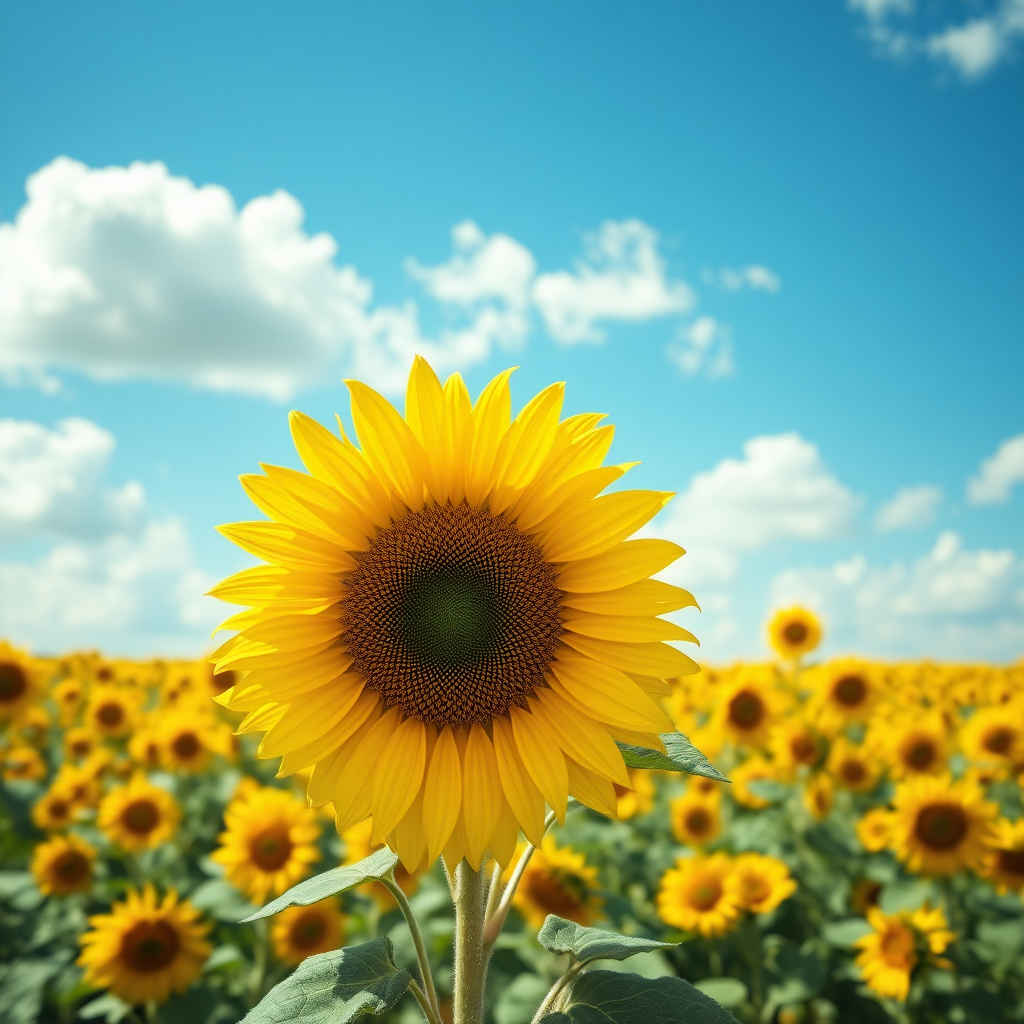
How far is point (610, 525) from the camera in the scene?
2076mm

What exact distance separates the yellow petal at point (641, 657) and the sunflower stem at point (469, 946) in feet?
1.94

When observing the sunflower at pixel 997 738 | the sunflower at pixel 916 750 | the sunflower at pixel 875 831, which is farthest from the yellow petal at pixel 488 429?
the sunflower at pixel 997 738

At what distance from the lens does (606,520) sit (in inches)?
81.7

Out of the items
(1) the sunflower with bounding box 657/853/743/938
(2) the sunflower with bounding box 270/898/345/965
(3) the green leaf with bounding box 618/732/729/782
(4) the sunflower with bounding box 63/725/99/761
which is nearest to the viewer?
(3) the green leaf with bounding box 618/732/729/782

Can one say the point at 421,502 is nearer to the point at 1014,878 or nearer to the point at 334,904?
the point at 334,904

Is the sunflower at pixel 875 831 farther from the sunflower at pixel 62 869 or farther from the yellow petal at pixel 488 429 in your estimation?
the sunflower at pixel 62 869

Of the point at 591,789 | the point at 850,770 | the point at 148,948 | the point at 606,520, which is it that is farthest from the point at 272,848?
A: the point at 850,770

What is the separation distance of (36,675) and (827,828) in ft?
29.3

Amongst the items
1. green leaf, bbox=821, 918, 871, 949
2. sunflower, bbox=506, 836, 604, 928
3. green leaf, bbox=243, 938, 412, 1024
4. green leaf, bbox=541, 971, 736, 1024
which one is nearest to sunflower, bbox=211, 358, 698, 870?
green leaf, bbox=243, 938, 412, 1024

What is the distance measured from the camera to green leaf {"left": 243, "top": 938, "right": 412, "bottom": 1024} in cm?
190

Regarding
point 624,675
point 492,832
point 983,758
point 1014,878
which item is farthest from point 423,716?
point 983,758

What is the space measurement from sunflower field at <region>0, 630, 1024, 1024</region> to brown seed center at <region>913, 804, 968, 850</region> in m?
0.01

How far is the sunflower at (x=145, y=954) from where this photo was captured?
225 inches

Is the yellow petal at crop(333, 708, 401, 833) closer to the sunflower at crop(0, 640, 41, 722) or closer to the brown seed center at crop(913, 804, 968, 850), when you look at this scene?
the brown seed center at crop(913, 804, 968, 850)
